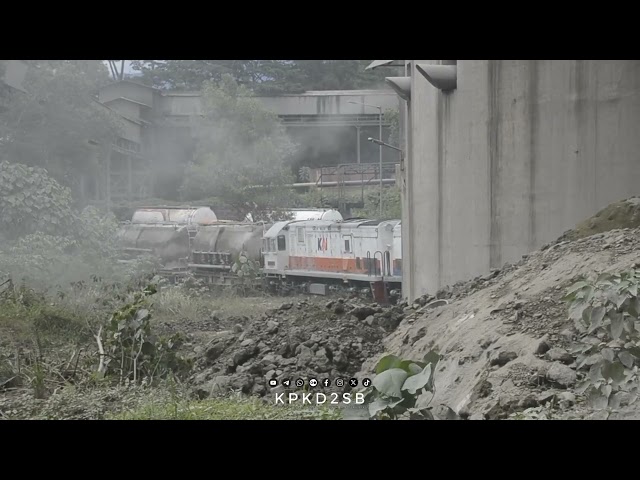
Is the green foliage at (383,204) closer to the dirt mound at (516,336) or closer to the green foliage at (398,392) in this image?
the dirt mound at (516,336)

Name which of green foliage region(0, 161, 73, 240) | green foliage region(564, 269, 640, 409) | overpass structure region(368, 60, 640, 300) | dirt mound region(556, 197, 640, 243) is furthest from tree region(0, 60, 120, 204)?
green foliage region(564, 269, 640, 409)

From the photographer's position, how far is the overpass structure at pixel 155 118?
412 inches

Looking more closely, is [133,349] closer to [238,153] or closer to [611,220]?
[238,153]

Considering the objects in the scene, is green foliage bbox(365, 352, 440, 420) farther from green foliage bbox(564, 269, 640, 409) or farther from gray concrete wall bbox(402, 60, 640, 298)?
gray concrete wall bbox(402, 60, 640, 298)

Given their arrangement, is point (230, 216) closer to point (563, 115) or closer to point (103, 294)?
point (103, 294)

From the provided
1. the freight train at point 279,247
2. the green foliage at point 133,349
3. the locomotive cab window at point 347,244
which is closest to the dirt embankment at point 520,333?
the green foliage at point 133,349

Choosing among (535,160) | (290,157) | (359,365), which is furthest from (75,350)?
(535,160)

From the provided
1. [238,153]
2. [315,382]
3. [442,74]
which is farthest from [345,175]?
[315,382]

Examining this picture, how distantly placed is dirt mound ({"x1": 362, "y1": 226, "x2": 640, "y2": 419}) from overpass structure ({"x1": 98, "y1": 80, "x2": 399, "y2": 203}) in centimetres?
293

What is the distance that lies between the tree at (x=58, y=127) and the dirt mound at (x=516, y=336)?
4.30 m

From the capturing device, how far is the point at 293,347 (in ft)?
32.1

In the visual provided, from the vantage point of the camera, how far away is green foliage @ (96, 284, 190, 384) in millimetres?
9219

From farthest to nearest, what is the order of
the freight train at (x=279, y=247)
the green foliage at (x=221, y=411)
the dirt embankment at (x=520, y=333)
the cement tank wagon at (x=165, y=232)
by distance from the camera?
1. the freight train at (x=279, y=247)
2. the cement tank wagon at (x=165, y=232)
3. the green foliage at (x=221, y=411)
4. the dirt embankment at (x=520, y=333)

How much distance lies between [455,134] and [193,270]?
4.42 metres
